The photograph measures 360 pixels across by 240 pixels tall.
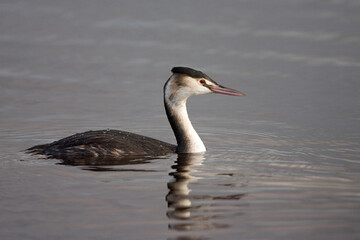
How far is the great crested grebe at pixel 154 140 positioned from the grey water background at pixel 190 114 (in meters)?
0.30

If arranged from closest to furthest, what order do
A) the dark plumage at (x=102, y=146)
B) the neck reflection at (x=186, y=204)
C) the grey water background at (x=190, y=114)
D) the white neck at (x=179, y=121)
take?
the neck reflection at (x=186, y=204) < the grey water background at (x=190, y=114) < the dark plumage at (x=102, y=146) < the white neck at (x=179, y=121)

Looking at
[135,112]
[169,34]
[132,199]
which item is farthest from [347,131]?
[169,34]

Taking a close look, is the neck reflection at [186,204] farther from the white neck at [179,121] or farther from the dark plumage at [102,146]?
the white neck at [179,121]

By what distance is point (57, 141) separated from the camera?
1075 centimetres

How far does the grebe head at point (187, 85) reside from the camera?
35.8 ft

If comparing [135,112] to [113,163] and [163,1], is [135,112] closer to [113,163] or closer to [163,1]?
[113,163]

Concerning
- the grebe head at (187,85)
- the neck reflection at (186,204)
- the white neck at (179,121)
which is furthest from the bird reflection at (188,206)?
the grebe head at (187,85)

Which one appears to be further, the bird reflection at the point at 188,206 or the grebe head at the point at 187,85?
the grebe head at the point at 187,85

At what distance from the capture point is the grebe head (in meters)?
10.9

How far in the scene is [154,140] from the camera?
35.7 ft

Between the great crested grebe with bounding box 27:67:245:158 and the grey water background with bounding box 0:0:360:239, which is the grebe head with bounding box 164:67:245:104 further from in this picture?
the grey water background with bounding box 0:0:360:239

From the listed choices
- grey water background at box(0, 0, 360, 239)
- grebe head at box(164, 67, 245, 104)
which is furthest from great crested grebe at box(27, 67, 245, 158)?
grey water background at box(0, 0, 360, 239)

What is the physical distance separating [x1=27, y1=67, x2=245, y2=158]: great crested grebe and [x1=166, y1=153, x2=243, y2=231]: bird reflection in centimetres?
95

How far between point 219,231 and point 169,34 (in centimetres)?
978
